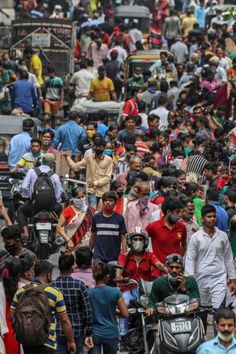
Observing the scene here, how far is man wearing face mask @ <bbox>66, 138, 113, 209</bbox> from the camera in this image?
22734mm

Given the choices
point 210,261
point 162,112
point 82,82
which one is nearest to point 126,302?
point 210,261

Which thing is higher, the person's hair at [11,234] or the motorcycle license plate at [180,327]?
the person's hair at [11,234]

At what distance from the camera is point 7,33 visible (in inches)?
1635

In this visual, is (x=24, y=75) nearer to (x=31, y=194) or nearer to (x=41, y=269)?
(x=31, y=194)

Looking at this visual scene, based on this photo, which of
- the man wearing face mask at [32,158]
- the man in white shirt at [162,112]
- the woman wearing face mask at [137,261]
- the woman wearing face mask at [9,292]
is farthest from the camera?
the man in white shirt at [162,112]

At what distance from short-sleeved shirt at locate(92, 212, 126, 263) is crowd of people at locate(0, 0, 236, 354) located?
11mm

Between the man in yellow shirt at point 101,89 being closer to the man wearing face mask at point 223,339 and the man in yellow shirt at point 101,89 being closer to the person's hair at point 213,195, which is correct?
the person's hair at point 213,195

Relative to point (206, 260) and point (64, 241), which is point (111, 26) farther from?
point (206, 260)

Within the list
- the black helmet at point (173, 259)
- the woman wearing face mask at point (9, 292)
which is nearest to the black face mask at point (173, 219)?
the black helmet at point (173, 259)

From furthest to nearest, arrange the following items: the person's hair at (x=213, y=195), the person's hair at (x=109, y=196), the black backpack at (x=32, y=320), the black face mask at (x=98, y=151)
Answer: the black face mask at (x=98, y=151)
the person's hair at (x=213, y=195)
the person's hair at (x=109, y=196)
the black backpack at (x=32, y=320)

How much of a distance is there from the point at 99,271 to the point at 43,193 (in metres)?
6.54

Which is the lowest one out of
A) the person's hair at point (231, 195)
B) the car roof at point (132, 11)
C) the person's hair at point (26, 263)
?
the car roof at point (132, 11)

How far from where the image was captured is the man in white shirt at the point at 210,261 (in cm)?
1725

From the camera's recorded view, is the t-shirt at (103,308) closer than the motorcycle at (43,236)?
Yes
